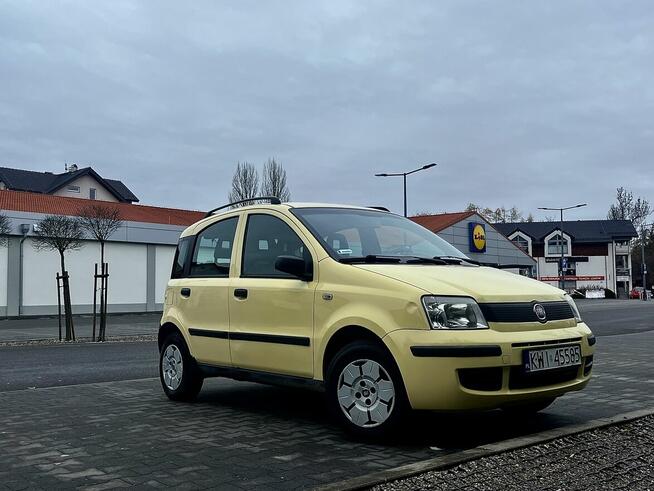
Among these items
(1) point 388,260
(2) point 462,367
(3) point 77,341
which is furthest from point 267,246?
(3) point 77,341

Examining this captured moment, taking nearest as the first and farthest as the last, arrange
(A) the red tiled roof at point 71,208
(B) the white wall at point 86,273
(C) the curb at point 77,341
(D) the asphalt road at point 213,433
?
(D) the asphalt road at point 213,433
(C) the curb at point 77,341
(B) the white wall at point 86,273
(A) the red tiled roof at point 71,208

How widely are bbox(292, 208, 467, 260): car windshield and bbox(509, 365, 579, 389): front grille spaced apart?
1.40 meters

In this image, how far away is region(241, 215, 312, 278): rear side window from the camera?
606 centimetres

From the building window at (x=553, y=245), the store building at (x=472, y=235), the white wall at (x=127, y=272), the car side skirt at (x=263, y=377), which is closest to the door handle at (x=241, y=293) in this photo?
the car side skirt at (x=263, y=377)

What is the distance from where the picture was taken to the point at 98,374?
10008 mm

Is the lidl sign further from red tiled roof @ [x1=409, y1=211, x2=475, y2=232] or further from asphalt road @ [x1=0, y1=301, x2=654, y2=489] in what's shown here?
asphalt road @ [x1=0, y1=301, x2=654, y2=489]

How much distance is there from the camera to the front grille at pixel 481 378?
4.80 meters

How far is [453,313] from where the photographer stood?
16.0ft

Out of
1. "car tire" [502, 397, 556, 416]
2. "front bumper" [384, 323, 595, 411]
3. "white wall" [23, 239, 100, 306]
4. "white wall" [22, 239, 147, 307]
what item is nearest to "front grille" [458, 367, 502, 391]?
"front bumper" [384, 323, 595, 411]

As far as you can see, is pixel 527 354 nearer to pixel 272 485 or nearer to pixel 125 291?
pixel 272 485

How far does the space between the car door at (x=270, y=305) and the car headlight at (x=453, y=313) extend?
1.12 meters

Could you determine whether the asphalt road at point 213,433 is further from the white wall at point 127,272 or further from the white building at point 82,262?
the white wall at point 127,272

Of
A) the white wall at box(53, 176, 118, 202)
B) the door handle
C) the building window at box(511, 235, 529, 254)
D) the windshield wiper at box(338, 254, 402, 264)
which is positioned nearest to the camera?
the windshield wiper at box(338, 254, 402, 264)

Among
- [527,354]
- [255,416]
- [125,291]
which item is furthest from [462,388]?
[125,291]
